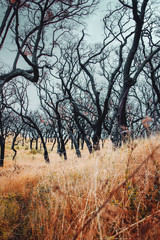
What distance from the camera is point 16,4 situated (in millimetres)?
4363

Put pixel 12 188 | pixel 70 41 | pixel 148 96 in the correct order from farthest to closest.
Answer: pixel 148 96
pixel 70 41
pixel 12 188

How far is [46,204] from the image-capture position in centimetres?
209

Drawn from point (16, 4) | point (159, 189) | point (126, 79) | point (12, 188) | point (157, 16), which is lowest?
point (12, 188)

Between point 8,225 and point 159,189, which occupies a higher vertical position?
point 159,189

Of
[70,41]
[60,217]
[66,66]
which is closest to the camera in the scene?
[60,217]

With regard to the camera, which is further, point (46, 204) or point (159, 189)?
point (46, 204)

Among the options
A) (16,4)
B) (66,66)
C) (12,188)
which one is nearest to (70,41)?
(66,66)

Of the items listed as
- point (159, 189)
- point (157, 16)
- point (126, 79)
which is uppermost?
point (157, 16)

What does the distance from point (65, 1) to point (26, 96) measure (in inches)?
336

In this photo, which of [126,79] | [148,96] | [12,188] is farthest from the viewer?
[148,96]

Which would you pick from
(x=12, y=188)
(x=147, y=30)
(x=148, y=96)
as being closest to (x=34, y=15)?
(x=147, y=30)

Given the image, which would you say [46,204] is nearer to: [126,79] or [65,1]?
[126,79]

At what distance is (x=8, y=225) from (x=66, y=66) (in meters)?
11.6

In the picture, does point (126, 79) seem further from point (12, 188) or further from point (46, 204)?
point (12, 188)
